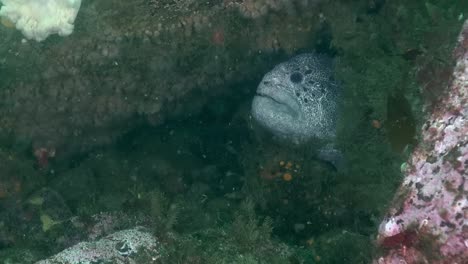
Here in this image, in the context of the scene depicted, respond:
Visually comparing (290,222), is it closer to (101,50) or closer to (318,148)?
(318,148)

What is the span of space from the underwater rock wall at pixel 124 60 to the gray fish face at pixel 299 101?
416mm

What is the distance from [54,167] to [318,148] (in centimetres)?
369

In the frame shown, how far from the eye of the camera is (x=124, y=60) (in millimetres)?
4980

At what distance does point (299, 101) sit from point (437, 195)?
3361 mm

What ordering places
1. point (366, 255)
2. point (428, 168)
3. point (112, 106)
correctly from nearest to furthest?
point (428, 168), point (366, 255), point (112, 106)

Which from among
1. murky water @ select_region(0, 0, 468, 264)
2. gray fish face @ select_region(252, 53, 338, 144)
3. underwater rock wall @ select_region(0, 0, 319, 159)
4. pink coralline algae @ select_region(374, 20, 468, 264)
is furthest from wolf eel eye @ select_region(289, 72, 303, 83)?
pink coralline algae @ select_region(374, 20, 468, 264)

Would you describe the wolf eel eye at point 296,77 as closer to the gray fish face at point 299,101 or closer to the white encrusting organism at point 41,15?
the gray fish face at point 299,101

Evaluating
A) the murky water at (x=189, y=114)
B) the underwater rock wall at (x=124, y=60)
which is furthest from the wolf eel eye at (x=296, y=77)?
the underwater rock wall at (x=124, y=60)

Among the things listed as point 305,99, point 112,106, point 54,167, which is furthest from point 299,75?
point 54,167

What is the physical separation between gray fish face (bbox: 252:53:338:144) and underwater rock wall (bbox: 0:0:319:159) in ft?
1.36

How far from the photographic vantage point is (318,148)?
5.41m

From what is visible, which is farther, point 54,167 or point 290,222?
point 54,167

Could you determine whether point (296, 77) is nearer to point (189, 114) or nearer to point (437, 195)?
point (189, 114)

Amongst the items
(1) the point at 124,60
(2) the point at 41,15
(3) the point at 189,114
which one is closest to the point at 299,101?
(3) the point at 189,114
